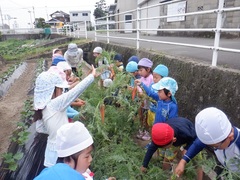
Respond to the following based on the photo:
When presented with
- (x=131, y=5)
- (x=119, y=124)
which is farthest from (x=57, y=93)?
(x=131, y=5)

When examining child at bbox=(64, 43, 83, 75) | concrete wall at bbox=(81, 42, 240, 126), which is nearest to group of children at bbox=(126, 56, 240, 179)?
concrete wall at bbox=(81, 42, 240, 126)

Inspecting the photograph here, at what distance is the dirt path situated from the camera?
11.7 ft

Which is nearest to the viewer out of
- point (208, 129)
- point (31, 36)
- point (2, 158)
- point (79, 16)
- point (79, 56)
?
Result: point (208, 129)

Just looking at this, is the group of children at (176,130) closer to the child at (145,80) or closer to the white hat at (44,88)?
the child at (145,80)

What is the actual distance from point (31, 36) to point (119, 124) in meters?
35.7

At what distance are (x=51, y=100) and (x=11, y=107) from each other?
3686 millimetres

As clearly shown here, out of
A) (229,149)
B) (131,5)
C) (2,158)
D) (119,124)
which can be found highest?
(131,5)

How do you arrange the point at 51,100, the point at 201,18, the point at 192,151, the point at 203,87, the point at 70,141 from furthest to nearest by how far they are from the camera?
1. the point at 201,18
2. the point at 203,87
3. the point at 51,100
4. the point at 192,151
5. the point at 70,141

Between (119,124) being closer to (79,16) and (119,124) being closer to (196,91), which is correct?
(196,91)

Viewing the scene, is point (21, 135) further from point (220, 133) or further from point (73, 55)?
point (73, 55)

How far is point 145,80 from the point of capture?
3.63 meters

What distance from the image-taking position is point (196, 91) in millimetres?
3268

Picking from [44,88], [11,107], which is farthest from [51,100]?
[11,107]

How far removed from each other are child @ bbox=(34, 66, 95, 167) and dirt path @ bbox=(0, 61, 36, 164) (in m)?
1.40
